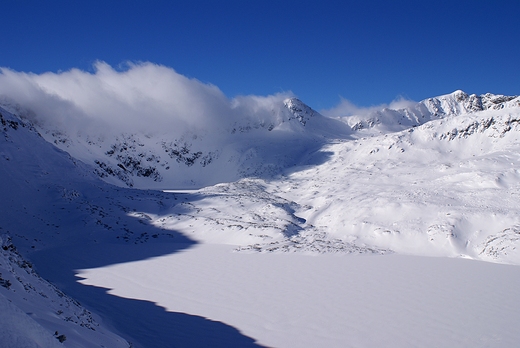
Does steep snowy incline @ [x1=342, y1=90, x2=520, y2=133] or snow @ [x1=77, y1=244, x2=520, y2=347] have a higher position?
steep snowy incline @ [x1=342, y1=90, x2=520, y2=133]

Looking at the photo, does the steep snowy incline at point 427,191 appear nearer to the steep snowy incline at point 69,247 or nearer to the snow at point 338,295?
the snow at point 338,295

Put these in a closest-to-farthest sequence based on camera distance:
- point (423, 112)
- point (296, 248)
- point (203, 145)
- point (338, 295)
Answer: point (338, 295)
point (296, 248)
point (203, 145)
point (423, 112)

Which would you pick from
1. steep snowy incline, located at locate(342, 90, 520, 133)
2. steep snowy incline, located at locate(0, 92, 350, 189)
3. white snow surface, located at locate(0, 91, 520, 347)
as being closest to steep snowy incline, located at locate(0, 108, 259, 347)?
white snow surface, located at locate(0, 91, 520, 347)

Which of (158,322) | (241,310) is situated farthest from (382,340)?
(158,322)

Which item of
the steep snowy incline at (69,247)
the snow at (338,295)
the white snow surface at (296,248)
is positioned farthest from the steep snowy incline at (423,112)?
the snow at (338,295)

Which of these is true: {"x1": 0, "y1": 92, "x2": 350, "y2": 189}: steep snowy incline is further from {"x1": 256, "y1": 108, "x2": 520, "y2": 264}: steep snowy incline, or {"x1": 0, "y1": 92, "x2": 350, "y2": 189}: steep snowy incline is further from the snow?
the snow

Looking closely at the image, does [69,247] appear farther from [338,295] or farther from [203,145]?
[203,145]

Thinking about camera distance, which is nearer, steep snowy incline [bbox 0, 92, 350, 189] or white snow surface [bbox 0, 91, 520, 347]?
white snow surface [bbox 0, 91, 520, 347]

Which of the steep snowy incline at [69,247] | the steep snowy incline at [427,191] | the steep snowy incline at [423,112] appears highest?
the steep snowy incline at [423,112]

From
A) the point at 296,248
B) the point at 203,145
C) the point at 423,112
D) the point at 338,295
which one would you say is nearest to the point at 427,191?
the point at 296,248
